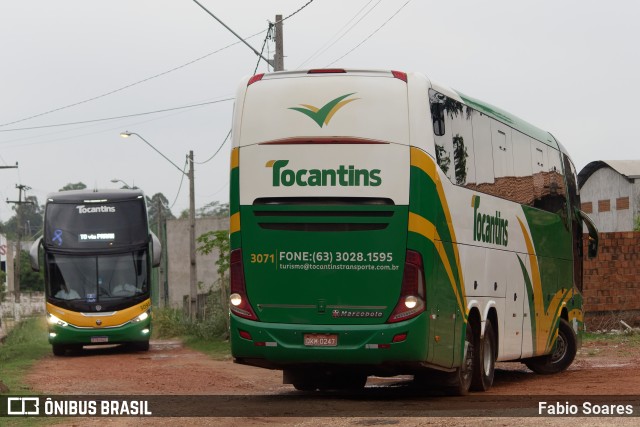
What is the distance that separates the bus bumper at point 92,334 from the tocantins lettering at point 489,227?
15.4 metres

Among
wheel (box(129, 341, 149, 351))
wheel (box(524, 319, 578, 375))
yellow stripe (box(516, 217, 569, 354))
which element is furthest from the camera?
wheel (box(129, 341, 149, 351))

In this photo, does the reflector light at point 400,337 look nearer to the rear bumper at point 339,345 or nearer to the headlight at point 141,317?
the rear bumper at point 339,345

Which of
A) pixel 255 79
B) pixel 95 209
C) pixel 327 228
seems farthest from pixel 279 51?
pixel 327 228

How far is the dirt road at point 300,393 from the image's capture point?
1323 cm

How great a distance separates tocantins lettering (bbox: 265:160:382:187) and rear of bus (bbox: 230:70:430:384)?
0.5 inches

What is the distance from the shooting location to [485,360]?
1727 centimetres

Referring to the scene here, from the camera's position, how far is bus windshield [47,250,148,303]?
101 ft

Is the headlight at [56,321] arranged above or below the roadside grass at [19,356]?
above

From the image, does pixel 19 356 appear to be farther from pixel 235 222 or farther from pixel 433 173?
pixel 433 173

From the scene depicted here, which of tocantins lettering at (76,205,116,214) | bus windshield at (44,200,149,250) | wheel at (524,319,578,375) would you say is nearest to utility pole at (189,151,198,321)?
bus windshield at (44,200,149,250)

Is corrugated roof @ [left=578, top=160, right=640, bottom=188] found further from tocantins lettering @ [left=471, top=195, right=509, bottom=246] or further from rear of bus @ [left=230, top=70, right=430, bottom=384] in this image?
rear of bus @ [left=230, top=70, right=430, bottom=384]

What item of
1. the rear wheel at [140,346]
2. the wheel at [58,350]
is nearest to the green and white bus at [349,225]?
the rear wheel at [140,346]

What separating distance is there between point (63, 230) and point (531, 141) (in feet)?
49.0

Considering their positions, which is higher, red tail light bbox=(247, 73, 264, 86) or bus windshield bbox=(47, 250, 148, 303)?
red tail light bbox=(247, 73, 264, 86)
